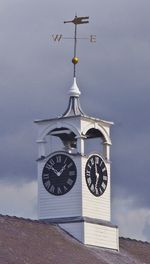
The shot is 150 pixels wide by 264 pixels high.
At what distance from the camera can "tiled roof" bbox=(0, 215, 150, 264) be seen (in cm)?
6781

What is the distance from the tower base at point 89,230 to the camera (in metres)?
75.2

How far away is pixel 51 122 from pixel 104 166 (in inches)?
148

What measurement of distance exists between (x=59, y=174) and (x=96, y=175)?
214cm

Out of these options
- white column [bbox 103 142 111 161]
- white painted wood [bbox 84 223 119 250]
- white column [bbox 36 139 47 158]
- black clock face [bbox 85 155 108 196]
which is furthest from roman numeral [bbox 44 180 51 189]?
white column [bbox 103 142 111 161]

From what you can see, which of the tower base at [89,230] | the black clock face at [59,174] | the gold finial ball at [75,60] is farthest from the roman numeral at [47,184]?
the gold finial ball at [75,60]

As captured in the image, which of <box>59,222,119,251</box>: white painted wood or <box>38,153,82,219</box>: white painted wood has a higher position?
<box>38,153,82,219</box>: white painted wood

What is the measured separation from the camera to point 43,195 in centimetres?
7662

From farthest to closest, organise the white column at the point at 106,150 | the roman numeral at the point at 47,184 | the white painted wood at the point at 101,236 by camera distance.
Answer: the white column at the point at 106,150, the roman numeral at the point at 47,184, the white painted wood at the point at 101,236

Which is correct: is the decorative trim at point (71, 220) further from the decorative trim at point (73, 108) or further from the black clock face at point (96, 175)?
the decorative trim at point (73, 108)

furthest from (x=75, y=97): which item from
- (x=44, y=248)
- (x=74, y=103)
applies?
(x=44, y=248)

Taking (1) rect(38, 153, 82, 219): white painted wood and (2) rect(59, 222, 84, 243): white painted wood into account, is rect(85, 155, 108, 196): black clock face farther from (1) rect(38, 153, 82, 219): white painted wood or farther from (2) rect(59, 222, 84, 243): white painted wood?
(2) rect(59, 222, 84, 243): white painted wood

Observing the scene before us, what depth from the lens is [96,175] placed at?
77.1m

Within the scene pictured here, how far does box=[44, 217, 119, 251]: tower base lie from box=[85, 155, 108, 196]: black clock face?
5.56 feet

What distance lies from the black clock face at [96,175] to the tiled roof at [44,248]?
3052mm
